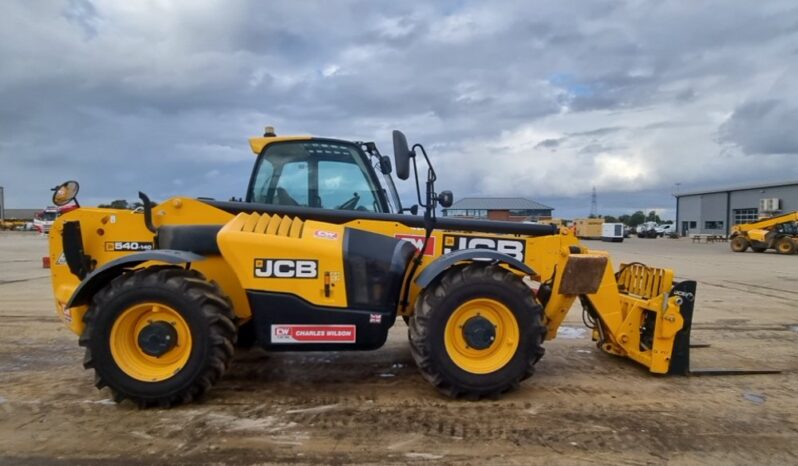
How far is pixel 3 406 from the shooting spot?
4656 mm

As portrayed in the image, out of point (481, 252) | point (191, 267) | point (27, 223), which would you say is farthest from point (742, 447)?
point (27, 223)

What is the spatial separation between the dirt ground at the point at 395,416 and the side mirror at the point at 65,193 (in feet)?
5.62

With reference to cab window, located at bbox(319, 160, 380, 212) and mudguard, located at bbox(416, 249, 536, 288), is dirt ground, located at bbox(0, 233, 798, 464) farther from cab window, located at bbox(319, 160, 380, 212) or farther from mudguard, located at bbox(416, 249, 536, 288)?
cab window, located at bbox(319, 160, 380, 212)

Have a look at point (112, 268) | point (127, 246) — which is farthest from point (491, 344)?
point (127, 246)

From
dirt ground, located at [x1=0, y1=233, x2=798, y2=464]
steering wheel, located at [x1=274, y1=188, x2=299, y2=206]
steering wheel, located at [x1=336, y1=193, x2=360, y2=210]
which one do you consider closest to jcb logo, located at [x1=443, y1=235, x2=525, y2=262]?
steering wheel, located at [x1=336, y1=193, x2=360, y2=210]

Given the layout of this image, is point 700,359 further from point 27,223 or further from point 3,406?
point 27,223

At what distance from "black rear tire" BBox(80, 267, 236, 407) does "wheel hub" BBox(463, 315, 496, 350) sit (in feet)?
6.38

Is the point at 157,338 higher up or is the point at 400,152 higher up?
the point at 400,152

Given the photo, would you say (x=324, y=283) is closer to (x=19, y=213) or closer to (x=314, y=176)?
(x=314, y=176)

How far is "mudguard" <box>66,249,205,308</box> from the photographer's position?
455 centimetres

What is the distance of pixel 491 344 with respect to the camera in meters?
4.79

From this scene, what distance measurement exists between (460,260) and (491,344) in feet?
2.52

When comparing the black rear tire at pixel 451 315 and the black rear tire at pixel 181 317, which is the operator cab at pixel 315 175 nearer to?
the black rear tire at pixel 451 315

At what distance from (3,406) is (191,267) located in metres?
1.88
